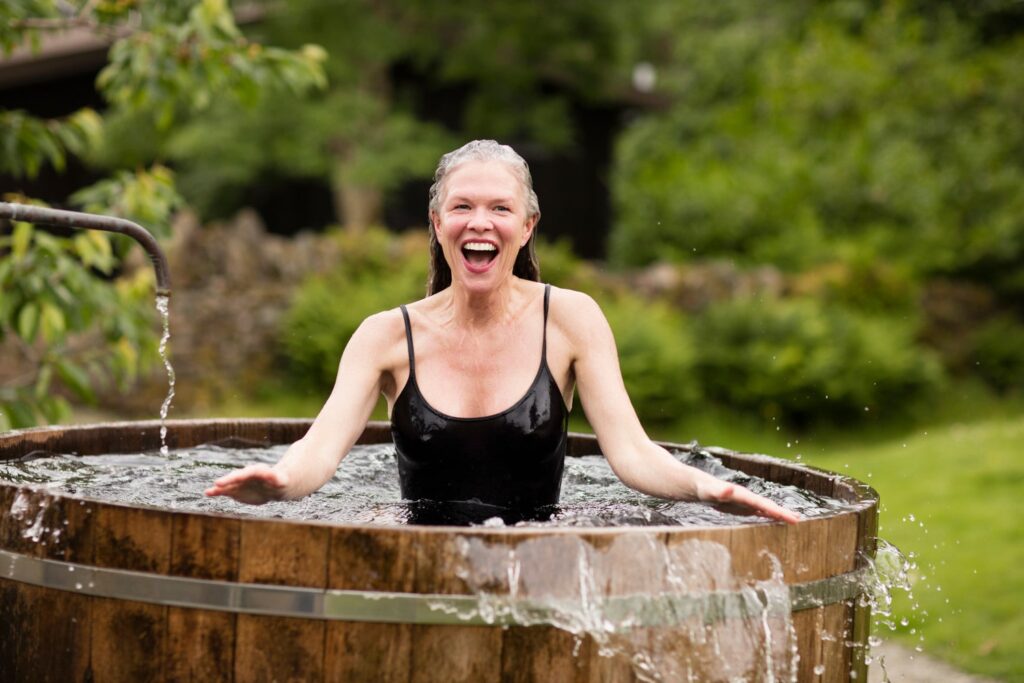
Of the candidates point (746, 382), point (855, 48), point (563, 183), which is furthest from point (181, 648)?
point (563, 183)

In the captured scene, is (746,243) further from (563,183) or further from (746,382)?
(563,183)

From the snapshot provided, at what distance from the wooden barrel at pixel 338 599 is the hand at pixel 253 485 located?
202mm

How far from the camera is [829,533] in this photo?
7.44ft

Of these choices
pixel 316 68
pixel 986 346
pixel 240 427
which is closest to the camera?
pixel 240 427

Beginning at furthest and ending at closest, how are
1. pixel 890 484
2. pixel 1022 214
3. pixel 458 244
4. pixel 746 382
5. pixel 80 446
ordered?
pixel 1022 214 < pixel 746 382 < pixel 890 484 < pixel 80 446 < pixel 458 244

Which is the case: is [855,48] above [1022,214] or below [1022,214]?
above

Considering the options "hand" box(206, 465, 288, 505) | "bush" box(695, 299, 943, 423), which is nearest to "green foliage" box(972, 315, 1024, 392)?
"bush" box(695, 299, 943, 423)

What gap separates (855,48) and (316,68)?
9.71 meters

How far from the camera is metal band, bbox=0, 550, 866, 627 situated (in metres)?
2.01

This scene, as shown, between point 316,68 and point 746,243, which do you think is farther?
Result: point 746,243

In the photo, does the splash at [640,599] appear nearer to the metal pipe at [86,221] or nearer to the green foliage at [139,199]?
the metal pipe at [86,221]

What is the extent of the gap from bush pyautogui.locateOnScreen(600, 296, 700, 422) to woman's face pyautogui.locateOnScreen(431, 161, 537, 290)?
7199 millimetres

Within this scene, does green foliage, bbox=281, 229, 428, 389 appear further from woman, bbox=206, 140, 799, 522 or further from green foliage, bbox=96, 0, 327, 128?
Result: woman, bbox=206, 140, 799, 522

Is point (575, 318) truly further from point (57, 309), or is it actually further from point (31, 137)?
point (31, 137)
